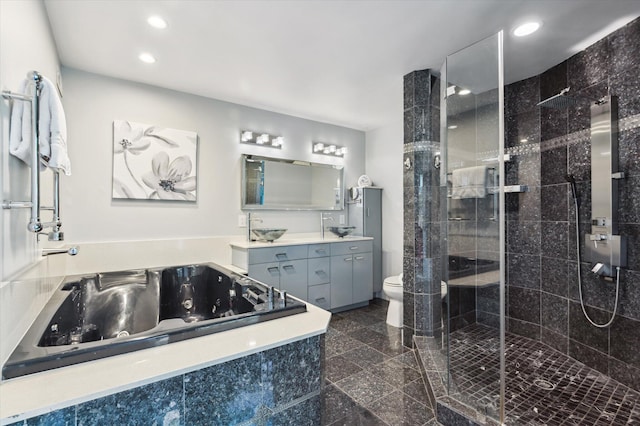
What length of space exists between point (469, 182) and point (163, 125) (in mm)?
2748

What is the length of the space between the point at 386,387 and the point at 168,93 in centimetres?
315

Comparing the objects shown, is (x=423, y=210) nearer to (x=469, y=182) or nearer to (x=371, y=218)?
(x=469, y=182)

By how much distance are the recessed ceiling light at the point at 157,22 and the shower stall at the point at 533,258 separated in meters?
1.93

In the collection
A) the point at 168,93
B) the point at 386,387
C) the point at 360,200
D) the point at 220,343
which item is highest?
the point at 168,93

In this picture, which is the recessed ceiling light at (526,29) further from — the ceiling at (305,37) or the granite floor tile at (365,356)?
the granite floor tile at (365,356)

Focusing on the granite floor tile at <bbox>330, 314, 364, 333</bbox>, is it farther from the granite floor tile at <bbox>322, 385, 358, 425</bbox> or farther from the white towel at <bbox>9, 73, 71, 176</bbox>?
the white towel at <bbox>9, 73, 71, 176</bbox>

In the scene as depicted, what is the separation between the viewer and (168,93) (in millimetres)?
2939

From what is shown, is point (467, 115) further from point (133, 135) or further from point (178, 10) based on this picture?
point (133, 135)

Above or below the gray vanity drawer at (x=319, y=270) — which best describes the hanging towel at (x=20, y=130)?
above

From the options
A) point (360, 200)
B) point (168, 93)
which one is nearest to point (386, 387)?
point (360, 200)

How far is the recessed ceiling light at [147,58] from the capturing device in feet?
7.63

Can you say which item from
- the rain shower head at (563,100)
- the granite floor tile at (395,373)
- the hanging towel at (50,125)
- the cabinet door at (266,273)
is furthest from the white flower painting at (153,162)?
the rain shower head at (563,100)

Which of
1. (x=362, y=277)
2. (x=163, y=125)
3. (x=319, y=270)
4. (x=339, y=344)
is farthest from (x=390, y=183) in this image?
(x=163, y=125)

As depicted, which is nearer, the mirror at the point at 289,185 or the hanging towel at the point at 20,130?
the hanging towel at the point at 20,130
